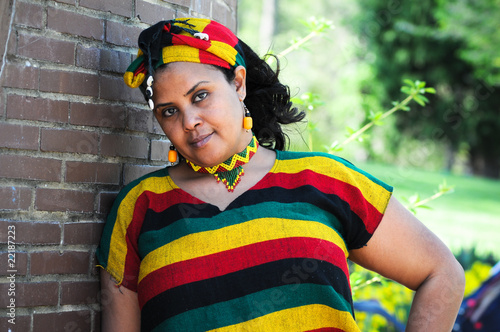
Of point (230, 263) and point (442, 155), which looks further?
point (442, 155)

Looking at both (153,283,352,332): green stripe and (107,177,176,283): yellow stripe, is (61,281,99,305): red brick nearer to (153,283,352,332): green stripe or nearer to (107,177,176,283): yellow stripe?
(107,177,176,283): yellow stripe

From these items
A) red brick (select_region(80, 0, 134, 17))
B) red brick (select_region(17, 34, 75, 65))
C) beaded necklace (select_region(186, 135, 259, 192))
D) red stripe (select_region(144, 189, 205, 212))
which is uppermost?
red brick (select_region(80, 0, 134, 17))

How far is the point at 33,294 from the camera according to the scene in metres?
2.01

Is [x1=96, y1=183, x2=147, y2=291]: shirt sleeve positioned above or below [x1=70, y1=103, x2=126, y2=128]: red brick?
below

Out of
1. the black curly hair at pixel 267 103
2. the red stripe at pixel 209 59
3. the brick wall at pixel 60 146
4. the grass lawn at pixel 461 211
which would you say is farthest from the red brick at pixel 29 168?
the grass lawn at pixel 461 211

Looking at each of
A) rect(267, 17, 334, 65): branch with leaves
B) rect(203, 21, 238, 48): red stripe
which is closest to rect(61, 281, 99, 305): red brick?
rect(203, 21, 238, 48): red stripe

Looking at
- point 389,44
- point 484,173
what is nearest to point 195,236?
point 389,44

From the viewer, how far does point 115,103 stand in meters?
2.21

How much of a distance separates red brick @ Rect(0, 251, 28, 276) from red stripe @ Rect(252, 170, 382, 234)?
0.89 meters

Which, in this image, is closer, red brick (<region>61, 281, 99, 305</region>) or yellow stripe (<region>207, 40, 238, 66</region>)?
yellow stripe (<region>207, 40, 238, 66</region>)

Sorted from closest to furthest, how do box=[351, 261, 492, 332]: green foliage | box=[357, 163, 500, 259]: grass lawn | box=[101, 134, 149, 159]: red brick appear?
box=[101, 134, 149, 159]: red brick → box=[351, 261, 492, 332]: green foliage → box=[357, 163, 500, 259]: grass lawn

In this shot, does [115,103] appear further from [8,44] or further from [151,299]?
[151,299]

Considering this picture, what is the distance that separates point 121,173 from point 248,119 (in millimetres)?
614

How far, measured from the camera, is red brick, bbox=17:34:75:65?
1953mm
